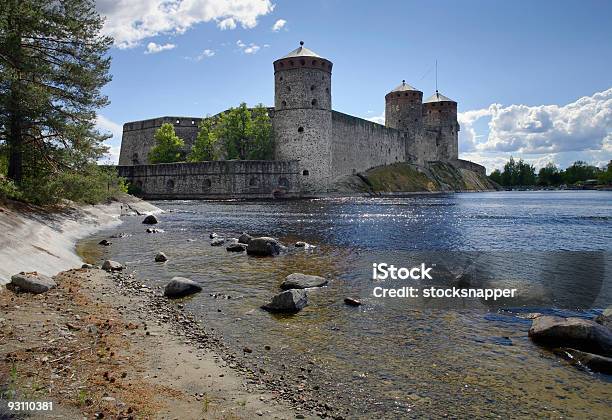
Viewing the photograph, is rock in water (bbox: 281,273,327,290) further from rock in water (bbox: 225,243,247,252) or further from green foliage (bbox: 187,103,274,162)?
green foliage (bbox: 187,103,274,162)

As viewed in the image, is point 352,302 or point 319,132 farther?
point 319,132

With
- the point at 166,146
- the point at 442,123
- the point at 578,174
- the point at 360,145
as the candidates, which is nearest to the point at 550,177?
the point at 578,174

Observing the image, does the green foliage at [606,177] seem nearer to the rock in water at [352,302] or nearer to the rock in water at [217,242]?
the rock in water at [217,242]

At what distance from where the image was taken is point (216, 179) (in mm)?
48312

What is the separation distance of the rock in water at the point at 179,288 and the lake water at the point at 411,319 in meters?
0.33

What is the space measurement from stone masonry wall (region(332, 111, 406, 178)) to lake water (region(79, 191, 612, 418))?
41742 mm

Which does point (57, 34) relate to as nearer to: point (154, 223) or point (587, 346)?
point (154, 223)

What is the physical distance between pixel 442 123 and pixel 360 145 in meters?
30.4

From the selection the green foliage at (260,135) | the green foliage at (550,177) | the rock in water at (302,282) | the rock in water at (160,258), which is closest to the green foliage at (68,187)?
the rock in water at (160,258)

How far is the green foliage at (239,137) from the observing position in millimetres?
50906

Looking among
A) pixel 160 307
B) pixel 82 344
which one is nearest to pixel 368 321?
pixel 160 307

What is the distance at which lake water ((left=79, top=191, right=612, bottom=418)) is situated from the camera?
483cm

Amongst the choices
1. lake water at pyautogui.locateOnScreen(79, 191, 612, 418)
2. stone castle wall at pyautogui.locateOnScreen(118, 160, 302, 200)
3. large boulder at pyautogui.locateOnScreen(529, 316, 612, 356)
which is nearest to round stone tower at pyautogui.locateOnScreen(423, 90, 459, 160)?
stone castle wall at pyautogui.locateOnScreen(118, 160, 302, 200)

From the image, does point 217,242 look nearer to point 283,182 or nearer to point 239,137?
point 283,182
